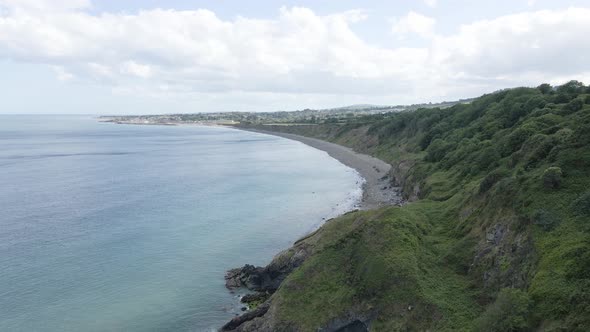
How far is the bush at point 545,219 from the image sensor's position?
90.1 ft

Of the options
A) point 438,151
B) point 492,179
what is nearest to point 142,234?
point 492,179

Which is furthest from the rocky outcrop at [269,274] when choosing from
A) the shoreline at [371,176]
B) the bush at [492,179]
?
the shoreline at [371,176]

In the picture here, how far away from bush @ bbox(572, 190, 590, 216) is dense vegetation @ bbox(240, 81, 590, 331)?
6 cm

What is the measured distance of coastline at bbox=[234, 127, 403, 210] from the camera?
2761 inches

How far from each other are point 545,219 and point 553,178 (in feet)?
15.9

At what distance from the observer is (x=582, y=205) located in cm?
2775

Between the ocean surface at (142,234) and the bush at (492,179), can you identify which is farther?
the bush at (492,179)

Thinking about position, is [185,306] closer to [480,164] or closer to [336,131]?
[480,164]

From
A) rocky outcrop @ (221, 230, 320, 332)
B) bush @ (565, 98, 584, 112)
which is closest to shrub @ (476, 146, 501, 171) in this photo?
bush @ (565, 98, 584, 112)

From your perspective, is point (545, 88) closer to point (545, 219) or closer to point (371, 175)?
point (371, 175)

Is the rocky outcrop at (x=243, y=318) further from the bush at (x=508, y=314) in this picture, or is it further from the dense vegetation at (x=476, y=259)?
the bush at (x=508, y=314)

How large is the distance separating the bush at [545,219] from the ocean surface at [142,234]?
78.3 ft

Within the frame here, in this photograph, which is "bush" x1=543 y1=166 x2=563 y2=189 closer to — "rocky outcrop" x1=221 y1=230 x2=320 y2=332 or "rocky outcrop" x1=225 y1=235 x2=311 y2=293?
"rocky outcrop" x1=221 y1=230 x2=320 y2=332

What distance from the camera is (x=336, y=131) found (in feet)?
647
